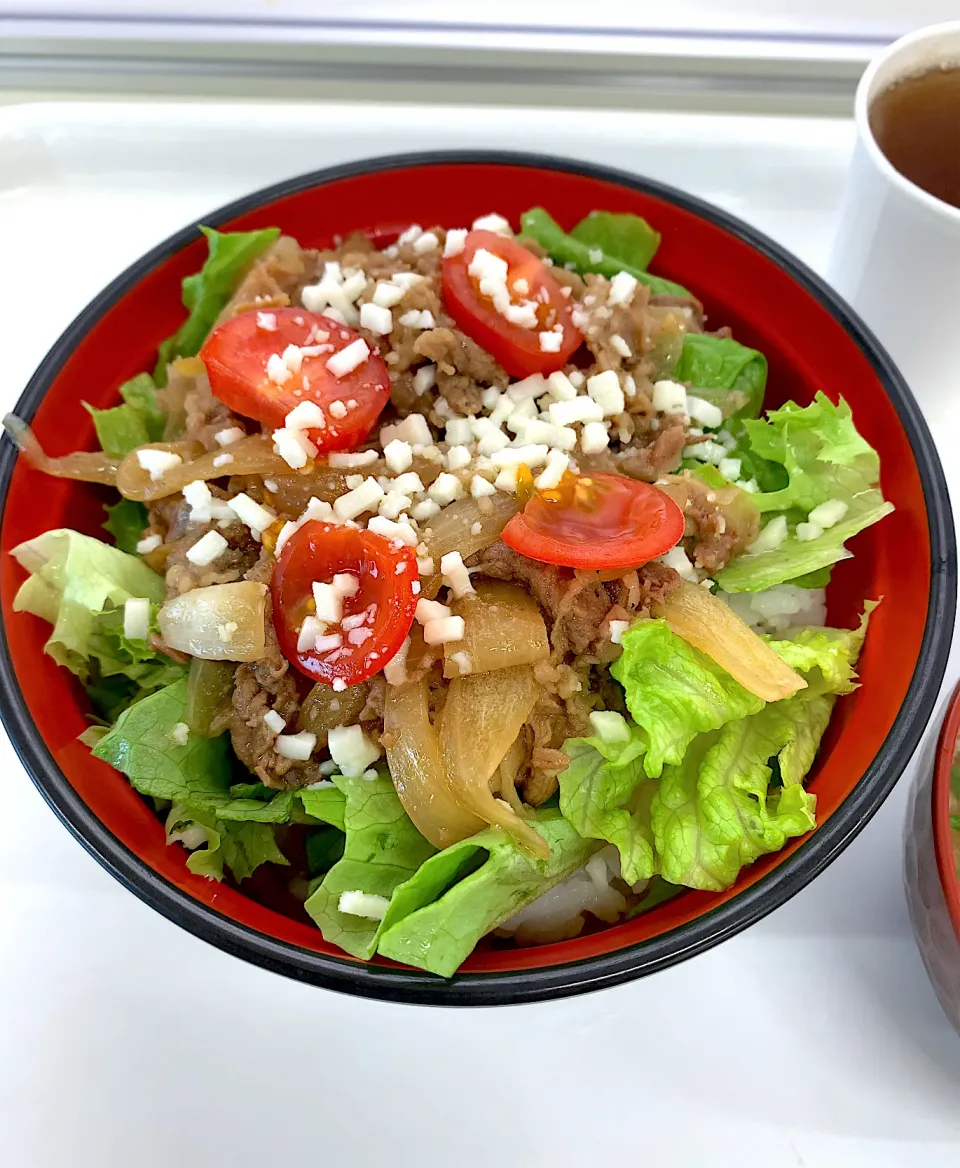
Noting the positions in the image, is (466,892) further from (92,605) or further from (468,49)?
(468,49)

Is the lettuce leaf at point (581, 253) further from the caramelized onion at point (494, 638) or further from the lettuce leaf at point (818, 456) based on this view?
the caramelized onion at point (494, 638)

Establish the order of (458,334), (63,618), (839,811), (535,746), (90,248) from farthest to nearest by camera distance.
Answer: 1. (90,248)
2. (458,334)
3. (63,618)
4. (535,746)
5. (839,811)

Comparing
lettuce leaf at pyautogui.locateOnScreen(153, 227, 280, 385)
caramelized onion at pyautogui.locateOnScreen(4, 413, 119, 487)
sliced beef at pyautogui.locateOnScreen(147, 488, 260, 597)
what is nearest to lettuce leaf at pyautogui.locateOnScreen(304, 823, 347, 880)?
sliced beef at pyautogui.locateOnScreen(147, 488, 260, 597)

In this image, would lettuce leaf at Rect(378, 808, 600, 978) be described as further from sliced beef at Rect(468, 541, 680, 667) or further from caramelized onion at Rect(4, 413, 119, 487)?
caramelized onion at Rect(4, 413, 119, 487)

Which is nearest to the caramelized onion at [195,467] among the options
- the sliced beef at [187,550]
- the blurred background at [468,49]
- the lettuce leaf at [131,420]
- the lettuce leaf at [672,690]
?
the sliced beef at [187,550]

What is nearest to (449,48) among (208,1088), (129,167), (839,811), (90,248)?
(129,167)

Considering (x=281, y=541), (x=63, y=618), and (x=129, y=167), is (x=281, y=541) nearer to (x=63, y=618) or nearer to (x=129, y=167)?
(x=63, y=618)

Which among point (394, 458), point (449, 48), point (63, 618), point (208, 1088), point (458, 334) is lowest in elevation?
point (208, 1088)
